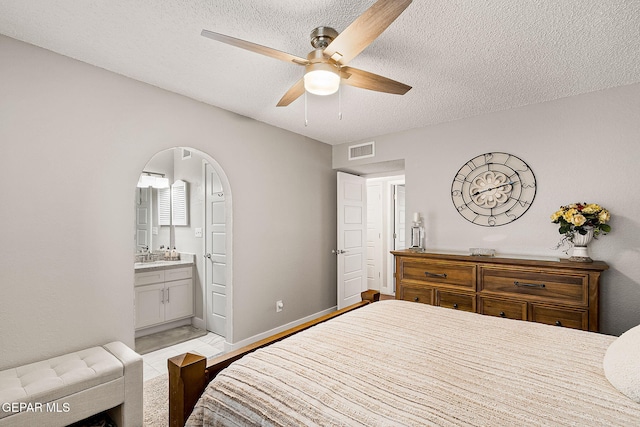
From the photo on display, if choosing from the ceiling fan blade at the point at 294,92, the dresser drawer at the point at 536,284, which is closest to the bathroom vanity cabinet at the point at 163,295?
the ceiling fan blade at the point at 294,92

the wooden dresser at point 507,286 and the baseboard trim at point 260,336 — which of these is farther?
the baseboard trim at point 260,336

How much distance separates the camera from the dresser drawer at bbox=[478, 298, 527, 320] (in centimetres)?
264

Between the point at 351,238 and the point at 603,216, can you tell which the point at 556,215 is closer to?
the point at 603,216

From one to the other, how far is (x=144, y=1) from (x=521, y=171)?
134 inches

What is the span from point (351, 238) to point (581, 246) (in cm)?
277

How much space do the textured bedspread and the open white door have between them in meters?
2.83

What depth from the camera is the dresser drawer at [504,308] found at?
2639 mm

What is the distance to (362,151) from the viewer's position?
430cm

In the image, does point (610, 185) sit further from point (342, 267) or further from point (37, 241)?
point (37, 241)

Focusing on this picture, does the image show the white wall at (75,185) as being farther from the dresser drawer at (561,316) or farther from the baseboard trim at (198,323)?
the dresser drawer at (561,316)

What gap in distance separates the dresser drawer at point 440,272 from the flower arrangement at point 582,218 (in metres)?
0.84

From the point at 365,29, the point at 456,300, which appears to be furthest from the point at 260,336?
the point at 365,29

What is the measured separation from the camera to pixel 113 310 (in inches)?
93.4

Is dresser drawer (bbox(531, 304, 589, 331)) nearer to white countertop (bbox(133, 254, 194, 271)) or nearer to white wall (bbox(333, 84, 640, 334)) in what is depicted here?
white wall (bbox(333, 84, 640, 334))
